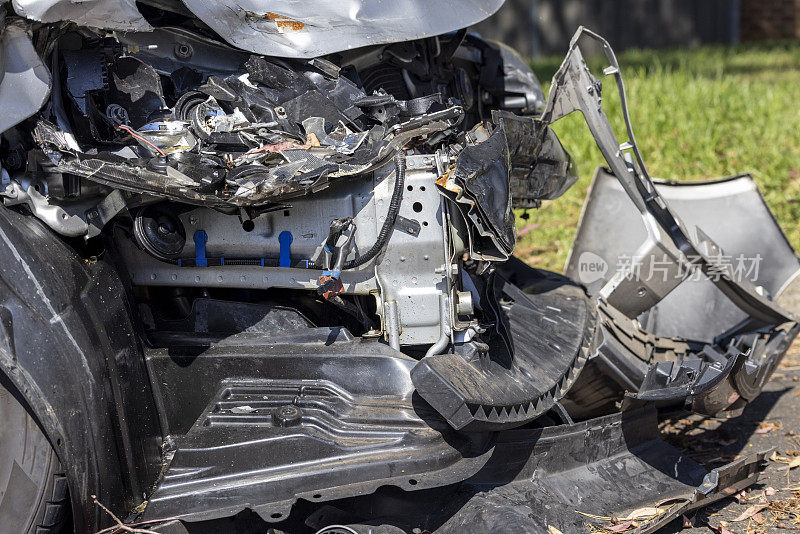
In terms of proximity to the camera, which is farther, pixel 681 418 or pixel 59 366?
pixel 681 418

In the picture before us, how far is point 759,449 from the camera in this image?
4004mm

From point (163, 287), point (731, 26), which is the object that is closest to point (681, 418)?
point (163, 287)

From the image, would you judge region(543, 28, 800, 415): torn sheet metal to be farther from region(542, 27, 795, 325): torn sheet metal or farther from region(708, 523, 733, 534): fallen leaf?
region(708, 523, 733, 534): fallen leaf

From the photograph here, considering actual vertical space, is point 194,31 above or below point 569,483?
above

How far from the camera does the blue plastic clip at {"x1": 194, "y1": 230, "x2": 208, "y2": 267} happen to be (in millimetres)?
3074

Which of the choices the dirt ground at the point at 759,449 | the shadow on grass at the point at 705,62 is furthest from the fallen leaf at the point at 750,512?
the shadow on grass at the point at 705,62

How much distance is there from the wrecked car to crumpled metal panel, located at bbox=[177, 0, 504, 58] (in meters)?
0.01

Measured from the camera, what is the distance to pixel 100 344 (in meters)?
2.81

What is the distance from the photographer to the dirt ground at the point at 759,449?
330 centimetres

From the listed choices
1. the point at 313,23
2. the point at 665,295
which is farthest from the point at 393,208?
the point at 665,295

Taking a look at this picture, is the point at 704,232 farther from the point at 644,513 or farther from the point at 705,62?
the point at 705,62

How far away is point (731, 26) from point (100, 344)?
1352cm

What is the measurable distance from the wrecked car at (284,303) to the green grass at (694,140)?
2.87m

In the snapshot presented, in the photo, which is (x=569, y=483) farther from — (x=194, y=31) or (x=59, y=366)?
(x=194, y=31)
